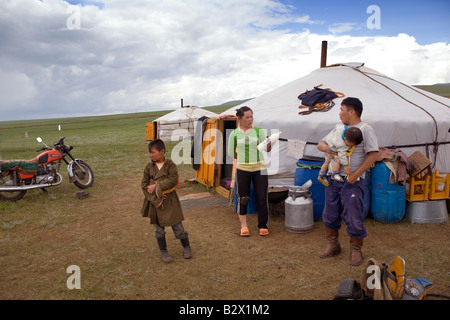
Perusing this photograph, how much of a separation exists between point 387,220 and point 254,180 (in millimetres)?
2357

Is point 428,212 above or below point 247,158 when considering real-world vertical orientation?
below

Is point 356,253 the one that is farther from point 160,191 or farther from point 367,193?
point 160,191

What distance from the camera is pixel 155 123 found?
941 inches

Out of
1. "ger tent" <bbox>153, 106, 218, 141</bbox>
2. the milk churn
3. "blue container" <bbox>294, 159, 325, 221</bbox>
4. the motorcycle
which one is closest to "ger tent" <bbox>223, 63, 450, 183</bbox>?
"blue container" <bbox>294, 159, 325, 221</bbox>

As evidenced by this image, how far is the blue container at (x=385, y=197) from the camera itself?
5.38 metres

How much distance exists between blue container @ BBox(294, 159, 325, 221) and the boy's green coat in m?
2.38

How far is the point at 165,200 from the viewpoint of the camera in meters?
4.26

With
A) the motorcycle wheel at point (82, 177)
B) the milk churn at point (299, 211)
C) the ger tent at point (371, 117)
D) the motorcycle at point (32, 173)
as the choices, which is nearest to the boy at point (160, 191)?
the milk churn at point (299, 211)

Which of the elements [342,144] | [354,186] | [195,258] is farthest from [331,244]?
[195,258]

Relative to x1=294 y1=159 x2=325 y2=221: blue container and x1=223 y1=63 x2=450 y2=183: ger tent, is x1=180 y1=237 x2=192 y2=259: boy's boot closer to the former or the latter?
x1=294 y1=159 x2=325 y2=221: blue container

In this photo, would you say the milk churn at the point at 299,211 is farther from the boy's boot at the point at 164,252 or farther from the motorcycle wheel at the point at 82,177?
the motorcycle wheel at the point at 82,177

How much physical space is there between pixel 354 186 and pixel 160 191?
2.29m
